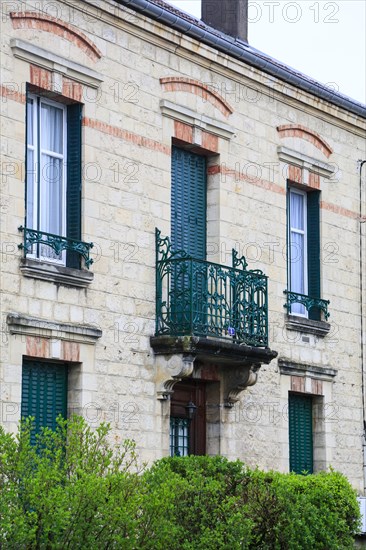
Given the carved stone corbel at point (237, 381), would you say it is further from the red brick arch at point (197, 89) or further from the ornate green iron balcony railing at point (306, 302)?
the red brick arch at point (197, 89)

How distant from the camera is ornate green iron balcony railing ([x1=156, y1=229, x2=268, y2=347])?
17859 mm

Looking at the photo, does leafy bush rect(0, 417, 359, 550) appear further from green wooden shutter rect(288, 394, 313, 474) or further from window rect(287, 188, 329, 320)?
window rect(287, 188, 329, 320)

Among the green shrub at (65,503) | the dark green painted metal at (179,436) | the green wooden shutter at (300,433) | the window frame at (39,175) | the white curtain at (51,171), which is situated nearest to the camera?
the green shrub at (65,503)

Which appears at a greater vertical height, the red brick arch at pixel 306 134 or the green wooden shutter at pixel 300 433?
the red brick arch at pixel 306 134

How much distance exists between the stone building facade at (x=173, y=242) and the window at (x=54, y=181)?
3 cm

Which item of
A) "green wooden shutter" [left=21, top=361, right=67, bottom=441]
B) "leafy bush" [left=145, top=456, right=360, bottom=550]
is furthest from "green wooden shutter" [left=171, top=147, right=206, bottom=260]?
"leafy bush" [left=145, top=456, right=360, bottom=550]

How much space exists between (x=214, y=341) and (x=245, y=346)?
749mm

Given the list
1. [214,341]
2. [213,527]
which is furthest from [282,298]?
[213,527]

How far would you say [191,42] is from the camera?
1914 centimetres

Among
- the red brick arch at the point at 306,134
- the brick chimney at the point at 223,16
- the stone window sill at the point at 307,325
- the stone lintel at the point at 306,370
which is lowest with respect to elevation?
the stone lintel at the point at 306,370

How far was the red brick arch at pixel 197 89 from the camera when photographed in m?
18.8

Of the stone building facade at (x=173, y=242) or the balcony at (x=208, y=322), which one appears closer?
the stone building facade at (x=173, y=242)

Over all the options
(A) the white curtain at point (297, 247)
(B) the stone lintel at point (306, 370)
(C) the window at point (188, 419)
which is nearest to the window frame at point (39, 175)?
(C) the window at point (188, 419)

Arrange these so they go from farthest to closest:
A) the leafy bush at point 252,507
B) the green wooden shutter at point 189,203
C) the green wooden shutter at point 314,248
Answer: the green wooden shutter at point 314,248 → the green wooden shutter at point 189,203 → the leafy bush at point 252,507
